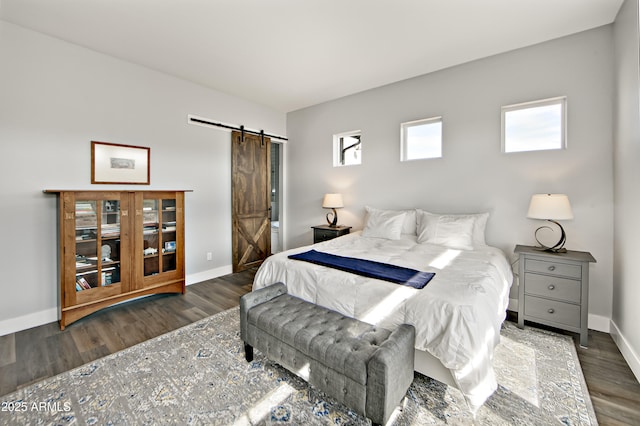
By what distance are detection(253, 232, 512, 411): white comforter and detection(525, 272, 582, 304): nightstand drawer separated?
0.60 feet

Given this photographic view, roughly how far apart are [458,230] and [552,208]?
82cm

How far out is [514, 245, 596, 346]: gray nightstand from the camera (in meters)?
2.35

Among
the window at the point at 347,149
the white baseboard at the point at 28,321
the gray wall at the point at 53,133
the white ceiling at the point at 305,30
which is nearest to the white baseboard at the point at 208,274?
the gray wall at the point at 53,133

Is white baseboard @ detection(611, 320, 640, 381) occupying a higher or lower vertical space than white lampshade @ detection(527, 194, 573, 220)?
lower

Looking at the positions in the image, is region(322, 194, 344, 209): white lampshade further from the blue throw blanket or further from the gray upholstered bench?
the gray upholstered bench

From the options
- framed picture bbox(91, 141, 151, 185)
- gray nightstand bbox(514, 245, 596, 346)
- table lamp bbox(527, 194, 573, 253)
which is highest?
framed picture bbox(91, 141, 151, 185)

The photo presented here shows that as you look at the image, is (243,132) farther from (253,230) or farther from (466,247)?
(466,247)

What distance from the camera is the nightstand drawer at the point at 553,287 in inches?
93.7

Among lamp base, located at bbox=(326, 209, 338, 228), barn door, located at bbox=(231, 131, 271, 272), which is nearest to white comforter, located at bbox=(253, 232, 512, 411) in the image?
lamp base, located at bbox=(326, 209, 338, 228)

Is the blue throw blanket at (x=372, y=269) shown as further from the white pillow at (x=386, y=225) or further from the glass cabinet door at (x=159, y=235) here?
the glass cabinet door at (x=159, y=235)

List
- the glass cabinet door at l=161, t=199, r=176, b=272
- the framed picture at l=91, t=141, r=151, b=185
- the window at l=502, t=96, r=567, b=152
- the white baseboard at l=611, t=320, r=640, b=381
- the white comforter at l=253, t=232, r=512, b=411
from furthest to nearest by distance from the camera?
Answer: the glass cabinet door at l=161, t=199, r=176, b=272, the framed picture at l=91, t=141, r=151, b=185, the window at l=502, t=96, r=567, b=152, the white baseboard at l=611, t=320, r=640, b=381, the white comforter at l=253, t=232, r=512, b=411

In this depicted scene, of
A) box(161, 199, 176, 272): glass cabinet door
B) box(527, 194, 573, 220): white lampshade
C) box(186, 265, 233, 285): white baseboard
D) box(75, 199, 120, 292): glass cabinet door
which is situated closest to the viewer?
box(527, 194, 573, 220): white lampshade

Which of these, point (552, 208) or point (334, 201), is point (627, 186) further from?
point (334, 201)

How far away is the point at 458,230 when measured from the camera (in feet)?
9.70
